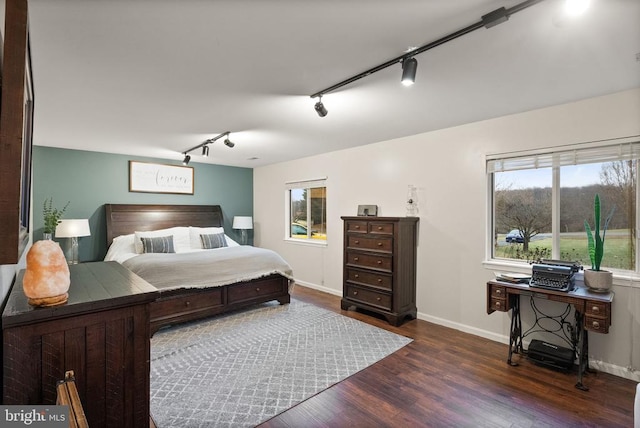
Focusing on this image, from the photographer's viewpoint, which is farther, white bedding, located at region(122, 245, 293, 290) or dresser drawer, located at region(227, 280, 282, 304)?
dresser drawer, located at region(227, 280, 282, 304)

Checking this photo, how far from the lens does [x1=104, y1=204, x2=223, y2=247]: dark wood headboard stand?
4.84m

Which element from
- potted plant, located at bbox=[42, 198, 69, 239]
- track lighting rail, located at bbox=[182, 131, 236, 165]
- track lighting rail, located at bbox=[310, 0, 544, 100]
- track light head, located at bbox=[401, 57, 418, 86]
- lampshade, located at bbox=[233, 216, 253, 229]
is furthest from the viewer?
lampshade, located at bbox=[233, 216, 253, 229]

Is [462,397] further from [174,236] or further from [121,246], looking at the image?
[121,246]

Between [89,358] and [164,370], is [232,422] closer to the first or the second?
[164,370]

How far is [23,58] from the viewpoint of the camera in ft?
2.93

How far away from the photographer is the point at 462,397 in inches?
87.7

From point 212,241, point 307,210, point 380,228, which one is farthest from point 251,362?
point 307,210

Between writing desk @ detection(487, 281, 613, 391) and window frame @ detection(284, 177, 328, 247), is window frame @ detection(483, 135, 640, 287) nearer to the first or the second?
writing desk @ detection(487, 281, 613, 391)

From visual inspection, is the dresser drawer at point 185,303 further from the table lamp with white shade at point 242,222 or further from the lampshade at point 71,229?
the table lamp with white shade at point 242,222

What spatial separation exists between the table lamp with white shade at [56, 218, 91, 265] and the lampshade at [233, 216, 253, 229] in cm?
233

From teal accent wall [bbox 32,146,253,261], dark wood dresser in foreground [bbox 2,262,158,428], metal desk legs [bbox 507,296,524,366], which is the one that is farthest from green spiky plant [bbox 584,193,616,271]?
teal accent wall [bbox 32,146,253,261]

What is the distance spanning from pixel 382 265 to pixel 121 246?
3863 mm

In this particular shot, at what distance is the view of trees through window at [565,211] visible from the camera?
259 centimetres

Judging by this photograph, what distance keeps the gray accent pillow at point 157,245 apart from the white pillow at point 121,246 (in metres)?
0.26
